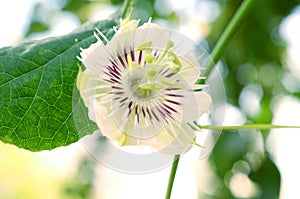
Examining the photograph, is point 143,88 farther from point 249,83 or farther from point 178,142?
point 249,83

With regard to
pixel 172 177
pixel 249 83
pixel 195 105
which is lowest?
pixel 249 83

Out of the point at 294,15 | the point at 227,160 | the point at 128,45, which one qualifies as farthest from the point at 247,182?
the point at 128,45

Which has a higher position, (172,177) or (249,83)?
(172,177)

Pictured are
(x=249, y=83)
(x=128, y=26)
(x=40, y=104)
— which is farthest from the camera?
(x=249, y=83)

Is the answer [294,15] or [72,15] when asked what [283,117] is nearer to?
[294,15]

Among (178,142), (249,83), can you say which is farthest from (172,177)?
(249,83)

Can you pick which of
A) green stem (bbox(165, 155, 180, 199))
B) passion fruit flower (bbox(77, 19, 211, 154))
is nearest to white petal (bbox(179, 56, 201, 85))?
passion fruit flower (bbox(77, 19, 211, 154))

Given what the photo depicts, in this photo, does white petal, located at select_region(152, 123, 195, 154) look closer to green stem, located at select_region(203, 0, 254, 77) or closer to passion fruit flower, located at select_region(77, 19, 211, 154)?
passion fruit flower, located at select_region(77, 19, 211, 154)
